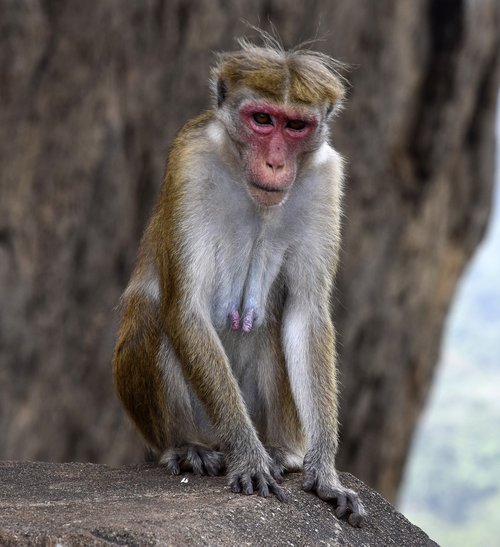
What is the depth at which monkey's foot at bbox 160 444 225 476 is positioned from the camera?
6711mm

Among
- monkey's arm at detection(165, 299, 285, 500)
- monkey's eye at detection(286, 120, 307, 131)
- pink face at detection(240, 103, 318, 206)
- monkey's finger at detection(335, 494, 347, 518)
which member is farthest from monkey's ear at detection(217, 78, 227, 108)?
monkey's finger at detection(335, 494, 347, 518)

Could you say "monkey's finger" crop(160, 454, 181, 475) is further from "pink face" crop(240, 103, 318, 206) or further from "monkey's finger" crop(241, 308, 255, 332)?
"pink face" crop(240, 103, 318, 206)

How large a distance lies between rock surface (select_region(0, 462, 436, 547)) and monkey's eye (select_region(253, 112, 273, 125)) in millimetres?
1619

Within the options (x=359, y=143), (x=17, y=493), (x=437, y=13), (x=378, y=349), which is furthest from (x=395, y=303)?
(x=17, y=493)

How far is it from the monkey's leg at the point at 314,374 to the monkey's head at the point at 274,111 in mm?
711

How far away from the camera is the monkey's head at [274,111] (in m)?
6.29

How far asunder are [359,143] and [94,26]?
384 centimetres

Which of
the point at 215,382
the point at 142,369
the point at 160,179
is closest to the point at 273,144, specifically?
the point at 215,382

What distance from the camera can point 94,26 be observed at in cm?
1255

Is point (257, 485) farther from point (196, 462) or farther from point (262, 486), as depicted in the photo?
point (196, 462)

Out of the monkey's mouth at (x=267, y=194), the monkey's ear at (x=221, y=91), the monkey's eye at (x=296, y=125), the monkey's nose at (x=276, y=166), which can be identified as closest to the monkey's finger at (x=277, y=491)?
the monkey's mouth at (x=267, y=194)

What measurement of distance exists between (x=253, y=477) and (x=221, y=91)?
176 centimetres

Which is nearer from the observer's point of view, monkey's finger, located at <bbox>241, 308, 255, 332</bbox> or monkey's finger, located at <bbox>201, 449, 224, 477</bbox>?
monkey's finger, located at <bbox>201, 449, 224, 477</bbox>

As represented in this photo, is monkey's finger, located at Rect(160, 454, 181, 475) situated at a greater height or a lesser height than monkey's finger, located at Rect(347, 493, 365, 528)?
lesser
